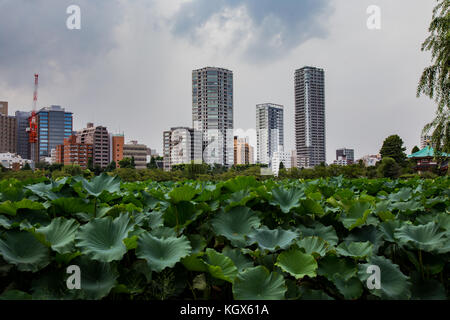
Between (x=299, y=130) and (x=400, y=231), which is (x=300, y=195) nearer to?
(x=400, y=231)

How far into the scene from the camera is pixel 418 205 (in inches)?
A: 63.0

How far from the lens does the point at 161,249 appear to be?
3.29ft

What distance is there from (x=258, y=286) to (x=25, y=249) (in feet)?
2.37

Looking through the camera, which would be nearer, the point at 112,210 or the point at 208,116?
the point at 112,210

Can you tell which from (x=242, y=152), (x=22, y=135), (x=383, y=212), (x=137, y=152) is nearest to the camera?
(x=383, y=212)

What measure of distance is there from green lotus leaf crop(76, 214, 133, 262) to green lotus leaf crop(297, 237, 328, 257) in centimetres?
61

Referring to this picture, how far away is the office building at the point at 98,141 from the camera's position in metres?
79.3

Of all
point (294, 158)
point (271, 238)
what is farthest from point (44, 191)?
point (294, 158)

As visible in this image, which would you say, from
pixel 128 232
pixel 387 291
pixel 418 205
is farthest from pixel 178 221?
pixel 418 205

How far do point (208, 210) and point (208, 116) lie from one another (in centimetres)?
6852

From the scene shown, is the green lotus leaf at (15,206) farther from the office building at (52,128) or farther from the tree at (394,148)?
the office building at (52,128)

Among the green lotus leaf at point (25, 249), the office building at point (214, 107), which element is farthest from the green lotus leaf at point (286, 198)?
the office building at point (214, 107)

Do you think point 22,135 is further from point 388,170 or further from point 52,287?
point 52,287

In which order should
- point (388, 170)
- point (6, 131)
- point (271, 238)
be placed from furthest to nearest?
point (6, 131)
point (388, 170)
point (271, 238)
